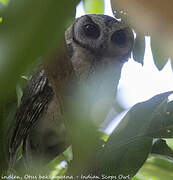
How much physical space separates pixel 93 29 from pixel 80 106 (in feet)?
5.59

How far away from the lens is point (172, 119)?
90 centimetres

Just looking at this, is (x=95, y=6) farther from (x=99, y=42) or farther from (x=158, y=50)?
(x=99, y=42)

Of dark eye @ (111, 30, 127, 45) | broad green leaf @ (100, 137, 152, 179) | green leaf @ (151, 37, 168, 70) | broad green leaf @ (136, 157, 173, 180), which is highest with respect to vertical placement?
green leaf @ (151, 37, 168, 70)

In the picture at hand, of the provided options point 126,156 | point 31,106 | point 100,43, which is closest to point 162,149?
point 126,156

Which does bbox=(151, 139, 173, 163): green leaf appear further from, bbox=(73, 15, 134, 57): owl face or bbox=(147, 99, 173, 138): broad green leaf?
bbox=(73, 15, 134, 57): owl face

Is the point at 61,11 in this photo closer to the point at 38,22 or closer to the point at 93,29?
the point at 38,22

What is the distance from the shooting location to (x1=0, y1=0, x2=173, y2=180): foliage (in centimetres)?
13

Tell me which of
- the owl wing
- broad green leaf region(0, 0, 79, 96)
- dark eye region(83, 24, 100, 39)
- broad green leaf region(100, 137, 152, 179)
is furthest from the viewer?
dark eye region(83, 24, 100, 39)

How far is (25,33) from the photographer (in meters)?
0.13

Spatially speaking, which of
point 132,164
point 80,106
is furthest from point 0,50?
point 132,164

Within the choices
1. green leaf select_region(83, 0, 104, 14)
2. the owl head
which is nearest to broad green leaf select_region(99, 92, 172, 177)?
green leaf select_region(83, 0, 104, 14)

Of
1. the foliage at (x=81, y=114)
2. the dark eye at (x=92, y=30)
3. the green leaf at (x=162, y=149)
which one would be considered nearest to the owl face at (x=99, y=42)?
the dark eye at (x=92, y=30)

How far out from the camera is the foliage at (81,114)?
0.13 m

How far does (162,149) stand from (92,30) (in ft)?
4.01
